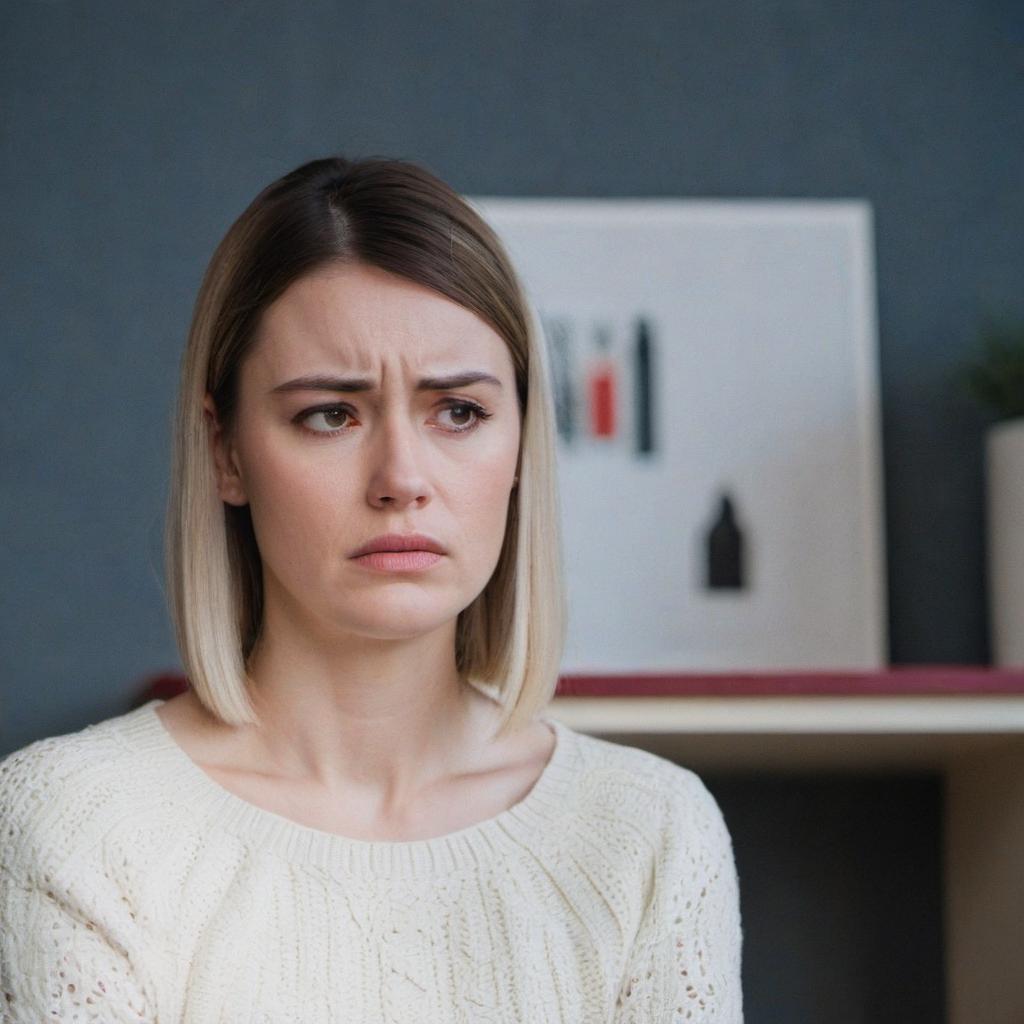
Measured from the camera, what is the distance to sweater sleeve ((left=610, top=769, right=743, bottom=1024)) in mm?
1248

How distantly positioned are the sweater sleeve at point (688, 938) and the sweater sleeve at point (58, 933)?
39 centimetres

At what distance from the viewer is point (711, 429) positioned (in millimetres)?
2314

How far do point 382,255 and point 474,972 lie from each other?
583mm

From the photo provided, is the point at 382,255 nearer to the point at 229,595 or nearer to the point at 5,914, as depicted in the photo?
the point at 229,595

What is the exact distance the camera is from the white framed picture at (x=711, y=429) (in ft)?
7.52

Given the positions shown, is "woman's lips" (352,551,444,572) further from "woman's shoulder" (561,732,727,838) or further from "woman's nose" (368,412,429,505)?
"woman's shoulder" (561,732,727,838)

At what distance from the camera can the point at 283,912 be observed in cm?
125

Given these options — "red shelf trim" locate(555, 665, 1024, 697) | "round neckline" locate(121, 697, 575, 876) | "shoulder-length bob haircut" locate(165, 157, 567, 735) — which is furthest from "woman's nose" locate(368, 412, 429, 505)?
"red shelf trim" locate(555, 665, 1024, 697)

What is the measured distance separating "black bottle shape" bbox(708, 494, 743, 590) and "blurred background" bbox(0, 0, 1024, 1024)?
0.24 metres

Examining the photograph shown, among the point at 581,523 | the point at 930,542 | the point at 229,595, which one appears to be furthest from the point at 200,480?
the point at 930,542

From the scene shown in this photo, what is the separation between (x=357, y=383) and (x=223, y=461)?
176 millimetres

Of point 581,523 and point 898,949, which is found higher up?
point 581,523

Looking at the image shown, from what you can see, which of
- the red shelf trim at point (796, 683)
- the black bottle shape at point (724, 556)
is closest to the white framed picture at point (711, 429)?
the black bottle shape at point (724, 556)

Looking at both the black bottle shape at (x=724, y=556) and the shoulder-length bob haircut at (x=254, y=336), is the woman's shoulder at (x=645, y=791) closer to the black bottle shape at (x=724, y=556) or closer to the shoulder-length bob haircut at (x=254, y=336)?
the shoulder-length bob haircut at (x=254, y=336)
